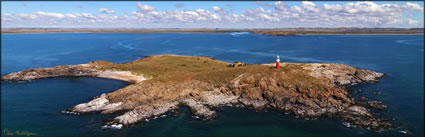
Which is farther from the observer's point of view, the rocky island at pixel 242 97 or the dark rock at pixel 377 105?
the dark rock at pixel 377 105

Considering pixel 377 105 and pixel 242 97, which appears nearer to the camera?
pixel 377 105

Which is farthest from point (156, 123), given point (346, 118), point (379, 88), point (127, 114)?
point (379, 88)

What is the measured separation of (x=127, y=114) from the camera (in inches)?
1781

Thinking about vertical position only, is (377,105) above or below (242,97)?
below

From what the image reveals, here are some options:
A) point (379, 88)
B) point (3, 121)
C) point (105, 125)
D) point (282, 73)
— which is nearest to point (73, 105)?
point (3, 121)

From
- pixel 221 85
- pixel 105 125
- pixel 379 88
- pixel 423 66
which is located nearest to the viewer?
pixel 105 125

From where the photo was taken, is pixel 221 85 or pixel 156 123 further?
pixel 221 85

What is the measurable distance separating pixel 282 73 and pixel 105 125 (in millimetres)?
36636

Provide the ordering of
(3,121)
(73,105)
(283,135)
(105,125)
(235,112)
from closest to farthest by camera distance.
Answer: (283,135)
(105,125)
(3,121)
(235,112)
(73,105)

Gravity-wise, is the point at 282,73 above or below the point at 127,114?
above

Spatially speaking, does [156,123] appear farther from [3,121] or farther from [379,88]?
[379,88]

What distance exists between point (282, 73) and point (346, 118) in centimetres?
1865

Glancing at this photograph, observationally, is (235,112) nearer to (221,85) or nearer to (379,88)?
(221,85)

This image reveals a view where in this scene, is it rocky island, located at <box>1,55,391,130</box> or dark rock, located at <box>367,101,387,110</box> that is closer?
rocky island, located at <box>1,55,391,130</box>
